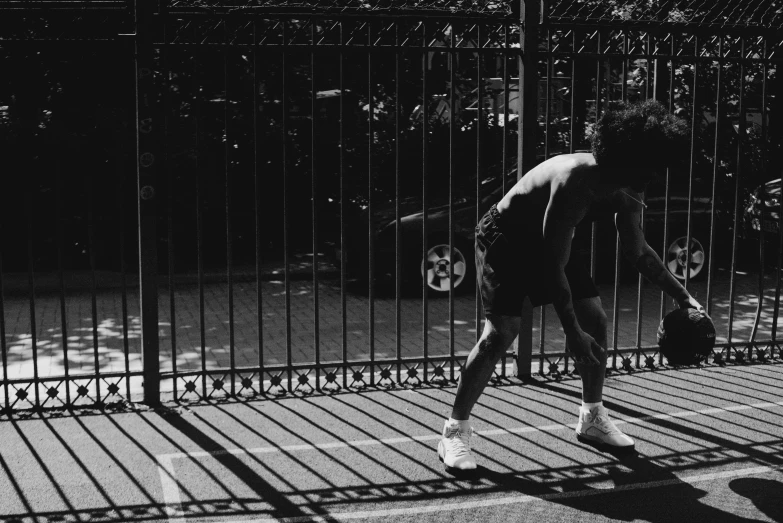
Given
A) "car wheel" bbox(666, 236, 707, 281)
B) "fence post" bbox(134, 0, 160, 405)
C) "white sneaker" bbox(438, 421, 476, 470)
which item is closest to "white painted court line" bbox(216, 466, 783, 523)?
"white sneaker" bbox(438, 421, 476, 470)

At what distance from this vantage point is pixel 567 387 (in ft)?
20.0

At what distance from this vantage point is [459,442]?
4594 millimetres

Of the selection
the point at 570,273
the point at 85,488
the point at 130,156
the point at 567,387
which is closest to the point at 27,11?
the point at 85,488

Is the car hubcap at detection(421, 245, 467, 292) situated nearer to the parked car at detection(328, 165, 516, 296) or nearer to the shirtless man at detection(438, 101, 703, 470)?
the parked car at detection(328, 165, 516, 296)

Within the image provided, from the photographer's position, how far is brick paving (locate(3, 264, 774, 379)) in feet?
25.5

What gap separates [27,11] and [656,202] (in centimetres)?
753

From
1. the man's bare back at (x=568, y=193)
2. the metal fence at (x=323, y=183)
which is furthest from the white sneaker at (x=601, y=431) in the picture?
the metal fence at (x=323, y=183)

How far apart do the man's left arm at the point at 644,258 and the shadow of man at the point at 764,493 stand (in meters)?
0.88

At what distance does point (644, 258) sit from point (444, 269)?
17.7ft

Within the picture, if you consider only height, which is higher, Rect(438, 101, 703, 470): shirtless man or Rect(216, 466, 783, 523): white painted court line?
Rect(438, 101, 703, 470): shirtless man

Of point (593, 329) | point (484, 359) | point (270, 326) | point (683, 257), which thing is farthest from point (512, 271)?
point (683, 257)

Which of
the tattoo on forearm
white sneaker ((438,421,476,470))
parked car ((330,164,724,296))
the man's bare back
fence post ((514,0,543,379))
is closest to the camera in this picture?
the man's bare back

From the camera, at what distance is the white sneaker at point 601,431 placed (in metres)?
4.83

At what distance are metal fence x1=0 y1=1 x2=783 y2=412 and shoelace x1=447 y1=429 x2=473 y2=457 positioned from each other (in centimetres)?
140
